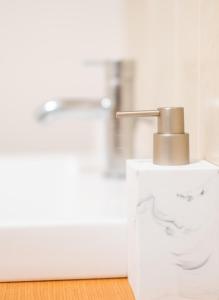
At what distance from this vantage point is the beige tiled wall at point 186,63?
486 mm

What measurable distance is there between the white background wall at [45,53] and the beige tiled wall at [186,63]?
28cm

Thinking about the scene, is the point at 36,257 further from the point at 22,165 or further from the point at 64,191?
the point at 22,165

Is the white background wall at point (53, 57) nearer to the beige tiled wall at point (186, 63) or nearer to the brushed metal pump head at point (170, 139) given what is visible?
the beige tiled wall at point (186, 63)

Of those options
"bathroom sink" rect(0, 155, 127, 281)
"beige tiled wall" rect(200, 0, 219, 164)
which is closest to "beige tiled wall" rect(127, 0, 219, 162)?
"beige tiled wall" rect(200, 0, 219, 164)

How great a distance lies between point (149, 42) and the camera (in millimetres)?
906

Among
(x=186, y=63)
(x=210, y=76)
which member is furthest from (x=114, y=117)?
(x=210, y=76)

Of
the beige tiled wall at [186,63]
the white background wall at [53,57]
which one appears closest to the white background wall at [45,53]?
the white background wall at [53,57]

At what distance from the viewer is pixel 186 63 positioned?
60 centimetres

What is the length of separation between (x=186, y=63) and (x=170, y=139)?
6.6 inches

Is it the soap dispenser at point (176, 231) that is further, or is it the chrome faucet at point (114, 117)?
the chrome faucet at point (114, 117)

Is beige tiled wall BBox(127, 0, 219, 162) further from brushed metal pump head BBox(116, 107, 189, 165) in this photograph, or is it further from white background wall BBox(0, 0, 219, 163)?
white background wall BBox(0, 0, 219, 163)

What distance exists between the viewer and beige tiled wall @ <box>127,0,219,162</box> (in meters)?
0.49

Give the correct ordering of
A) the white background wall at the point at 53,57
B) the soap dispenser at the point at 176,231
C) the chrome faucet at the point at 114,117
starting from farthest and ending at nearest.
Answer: the white background wall at the point at 53,57 < the chrome faucet at the point at 114,117 < the soap dispenser at the point at 176,231

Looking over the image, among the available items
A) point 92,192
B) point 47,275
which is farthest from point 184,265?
point 92,192
